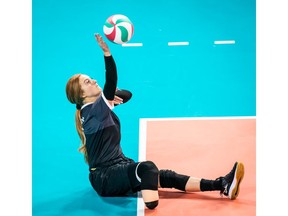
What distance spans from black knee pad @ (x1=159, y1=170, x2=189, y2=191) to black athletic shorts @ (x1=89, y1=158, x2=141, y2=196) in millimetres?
243

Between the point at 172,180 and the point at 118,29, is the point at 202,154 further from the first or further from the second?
the point at 118,29

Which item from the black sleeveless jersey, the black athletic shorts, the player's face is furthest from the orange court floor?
the player's face

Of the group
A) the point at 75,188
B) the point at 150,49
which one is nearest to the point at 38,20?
the point at 150,49

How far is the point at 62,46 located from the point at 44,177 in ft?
5.73

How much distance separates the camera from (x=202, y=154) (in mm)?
4648

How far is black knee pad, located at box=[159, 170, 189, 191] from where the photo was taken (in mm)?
4152

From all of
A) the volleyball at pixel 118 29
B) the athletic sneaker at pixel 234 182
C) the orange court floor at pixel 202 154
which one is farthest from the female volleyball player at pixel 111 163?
the volleyball at pixel 118 29

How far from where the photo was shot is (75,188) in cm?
439

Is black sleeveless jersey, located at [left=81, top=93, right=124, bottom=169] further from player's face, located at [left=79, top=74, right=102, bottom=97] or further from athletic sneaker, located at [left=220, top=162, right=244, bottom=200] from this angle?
athletic sneaker, located at [left=220, top=162, right=244, bottom=200]

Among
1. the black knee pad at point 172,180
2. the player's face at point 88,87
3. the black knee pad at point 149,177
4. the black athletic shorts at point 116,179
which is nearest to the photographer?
the black knee pad at point 149,177

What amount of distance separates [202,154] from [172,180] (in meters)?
0.60

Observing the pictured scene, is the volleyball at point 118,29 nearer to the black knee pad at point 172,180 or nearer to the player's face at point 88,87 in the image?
the player's face at point 88,87

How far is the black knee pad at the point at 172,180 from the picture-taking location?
13.6 ft

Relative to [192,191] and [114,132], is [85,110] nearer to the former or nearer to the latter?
[114,132]
